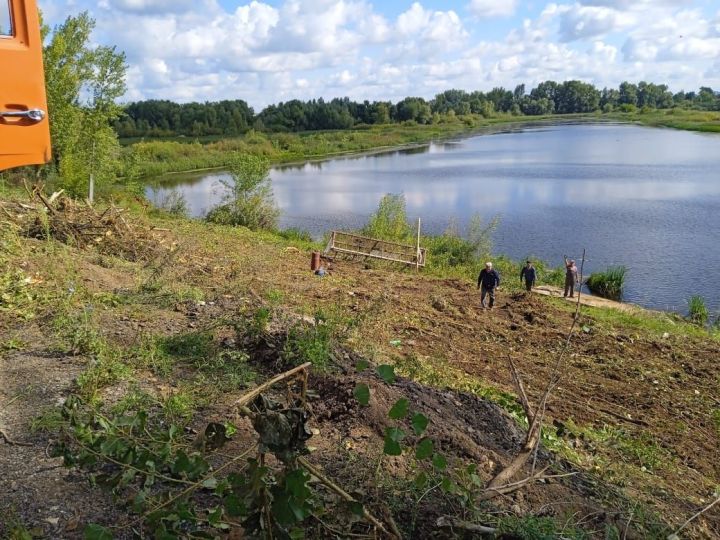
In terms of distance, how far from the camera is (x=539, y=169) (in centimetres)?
4847

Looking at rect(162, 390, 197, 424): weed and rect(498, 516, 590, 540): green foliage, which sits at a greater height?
rect(162, 390, 197, 424): weed

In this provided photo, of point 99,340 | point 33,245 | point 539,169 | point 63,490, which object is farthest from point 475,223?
point 539,169

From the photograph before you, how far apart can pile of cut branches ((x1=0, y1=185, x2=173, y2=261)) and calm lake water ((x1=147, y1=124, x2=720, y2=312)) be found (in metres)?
14.6

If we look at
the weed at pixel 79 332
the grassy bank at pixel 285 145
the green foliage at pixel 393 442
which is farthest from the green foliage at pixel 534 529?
the grassy bank at pixel 285 145

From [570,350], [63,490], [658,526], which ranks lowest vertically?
[570,350]

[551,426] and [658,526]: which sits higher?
[658,526]

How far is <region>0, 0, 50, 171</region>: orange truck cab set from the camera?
367 cm

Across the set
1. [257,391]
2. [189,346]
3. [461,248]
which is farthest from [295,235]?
[257,391]

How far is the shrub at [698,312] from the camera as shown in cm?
1625

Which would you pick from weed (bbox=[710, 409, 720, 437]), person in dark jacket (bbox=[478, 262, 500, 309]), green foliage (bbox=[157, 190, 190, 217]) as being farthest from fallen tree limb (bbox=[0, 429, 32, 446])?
green foliage (bbox=[157, 190, 190, 217])

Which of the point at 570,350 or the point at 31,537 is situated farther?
the point at 570,350

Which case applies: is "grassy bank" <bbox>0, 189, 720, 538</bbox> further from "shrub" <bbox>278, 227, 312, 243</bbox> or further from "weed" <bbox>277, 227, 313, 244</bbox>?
"shrub" <bbox>278, 227, 312, 243</bbox>

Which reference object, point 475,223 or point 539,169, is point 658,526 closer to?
point 475,223

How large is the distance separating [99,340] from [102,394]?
3.30 ft
